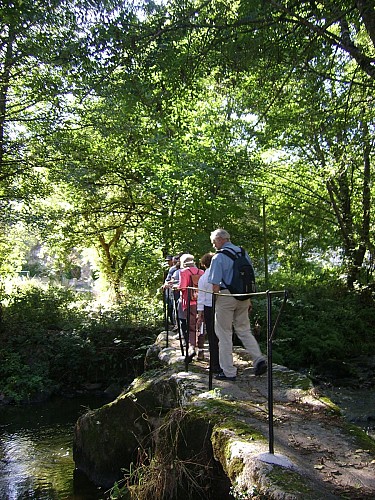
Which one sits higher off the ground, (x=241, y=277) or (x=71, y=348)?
(x=241, y=277)

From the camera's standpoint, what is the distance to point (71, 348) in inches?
541

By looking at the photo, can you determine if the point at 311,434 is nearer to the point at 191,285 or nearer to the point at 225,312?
the point at 225,312

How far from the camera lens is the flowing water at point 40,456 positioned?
6.45m

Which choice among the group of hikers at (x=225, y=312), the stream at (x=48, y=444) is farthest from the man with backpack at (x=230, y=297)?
the stream at (x=48, y=444)

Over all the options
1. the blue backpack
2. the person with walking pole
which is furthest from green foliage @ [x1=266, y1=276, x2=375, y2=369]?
the blue backpack

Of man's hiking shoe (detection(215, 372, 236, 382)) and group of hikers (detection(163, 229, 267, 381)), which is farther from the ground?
group of hikers (detection(163, 229, 267, 381))

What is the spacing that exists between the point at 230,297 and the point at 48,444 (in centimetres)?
477

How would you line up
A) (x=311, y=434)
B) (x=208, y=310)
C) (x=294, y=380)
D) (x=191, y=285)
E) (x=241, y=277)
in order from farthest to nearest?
1. (x=191, y=285)
2. (x=208, y=310)
3. (x=294, y=380)
4. (x=241, y=277)
5. (x=311, y=434)

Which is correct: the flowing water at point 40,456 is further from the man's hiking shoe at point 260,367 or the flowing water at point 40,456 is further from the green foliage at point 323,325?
the green foliage at point 323,325

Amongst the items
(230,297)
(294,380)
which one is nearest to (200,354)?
(294,380)

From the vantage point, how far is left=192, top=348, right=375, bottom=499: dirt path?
11.2ft

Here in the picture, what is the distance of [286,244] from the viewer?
23828mm

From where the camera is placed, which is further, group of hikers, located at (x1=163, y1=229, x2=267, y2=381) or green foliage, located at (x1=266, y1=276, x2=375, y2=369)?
green foliage, located at (x1=266, y1=276, x2=375, y2=369)

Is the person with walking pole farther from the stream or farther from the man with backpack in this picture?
the stream
